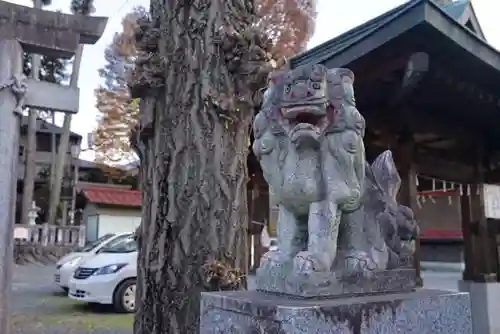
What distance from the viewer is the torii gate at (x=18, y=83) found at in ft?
16.5

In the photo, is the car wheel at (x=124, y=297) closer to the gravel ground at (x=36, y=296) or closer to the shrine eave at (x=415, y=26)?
the gravel ground at (x=36, y=296)

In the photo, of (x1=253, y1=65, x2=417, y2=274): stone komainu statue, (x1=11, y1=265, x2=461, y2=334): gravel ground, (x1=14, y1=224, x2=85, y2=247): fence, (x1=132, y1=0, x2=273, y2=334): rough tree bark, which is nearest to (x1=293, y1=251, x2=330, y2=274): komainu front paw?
(x1=253, y1=65, x2=417, y2=274): stone komainu statue

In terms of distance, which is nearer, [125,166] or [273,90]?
[273,90]

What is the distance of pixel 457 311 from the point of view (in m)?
2.42

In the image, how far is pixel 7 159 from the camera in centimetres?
512

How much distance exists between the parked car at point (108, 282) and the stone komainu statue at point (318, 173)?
21.9 ft

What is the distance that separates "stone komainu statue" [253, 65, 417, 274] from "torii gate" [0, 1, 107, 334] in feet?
12.2

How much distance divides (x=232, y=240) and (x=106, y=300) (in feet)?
19.7

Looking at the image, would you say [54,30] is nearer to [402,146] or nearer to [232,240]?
[232,240]

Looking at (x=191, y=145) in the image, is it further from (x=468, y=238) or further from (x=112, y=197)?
(x=112, y=197)

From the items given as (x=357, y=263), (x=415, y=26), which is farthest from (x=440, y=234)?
(x=357, y=263)

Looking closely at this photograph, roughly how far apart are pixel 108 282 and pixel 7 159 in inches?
158

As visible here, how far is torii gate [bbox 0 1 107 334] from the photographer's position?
16.5ft

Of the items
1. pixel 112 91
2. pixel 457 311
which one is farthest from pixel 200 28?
pixel 112 91
